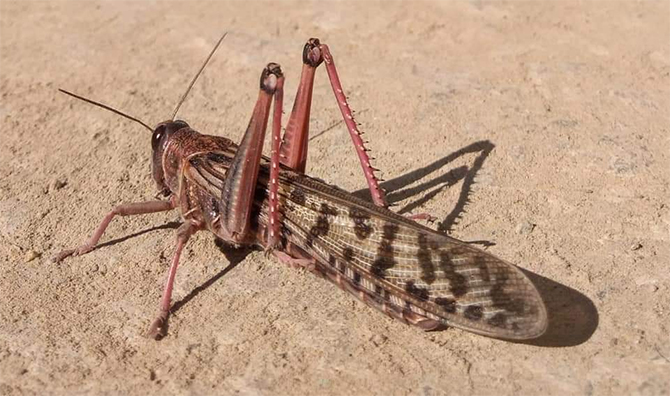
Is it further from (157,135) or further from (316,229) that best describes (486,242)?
(157,135)

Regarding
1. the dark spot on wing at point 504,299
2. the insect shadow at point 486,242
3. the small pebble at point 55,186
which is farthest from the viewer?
the small pebble at point 55,186

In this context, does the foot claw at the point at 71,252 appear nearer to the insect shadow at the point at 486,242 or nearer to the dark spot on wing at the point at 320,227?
the dark spot on wing at the point at 320,227

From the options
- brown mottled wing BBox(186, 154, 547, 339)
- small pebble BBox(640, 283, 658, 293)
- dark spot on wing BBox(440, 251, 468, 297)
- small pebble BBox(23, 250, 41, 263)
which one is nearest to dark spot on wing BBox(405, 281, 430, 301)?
brown mottled wing BBox(186, 154, 547, 339)

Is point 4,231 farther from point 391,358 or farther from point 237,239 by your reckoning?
point 391,358

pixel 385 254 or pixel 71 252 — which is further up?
pixel 385 254

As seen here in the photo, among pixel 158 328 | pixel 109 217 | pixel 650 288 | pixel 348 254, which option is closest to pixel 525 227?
pixel 650 288

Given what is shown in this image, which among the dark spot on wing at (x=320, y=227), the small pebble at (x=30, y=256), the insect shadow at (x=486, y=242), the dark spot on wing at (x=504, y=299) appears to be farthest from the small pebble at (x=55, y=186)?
the dark spot on wing at (x=504, y=299)

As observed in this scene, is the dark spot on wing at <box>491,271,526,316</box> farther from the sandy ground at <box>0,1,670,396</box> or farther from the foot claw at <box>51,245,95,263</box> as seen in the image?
the foot claw at <box>51,245,95,263</box>

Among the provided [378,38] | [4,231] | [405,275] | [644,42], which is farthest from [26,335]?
[644,42]
